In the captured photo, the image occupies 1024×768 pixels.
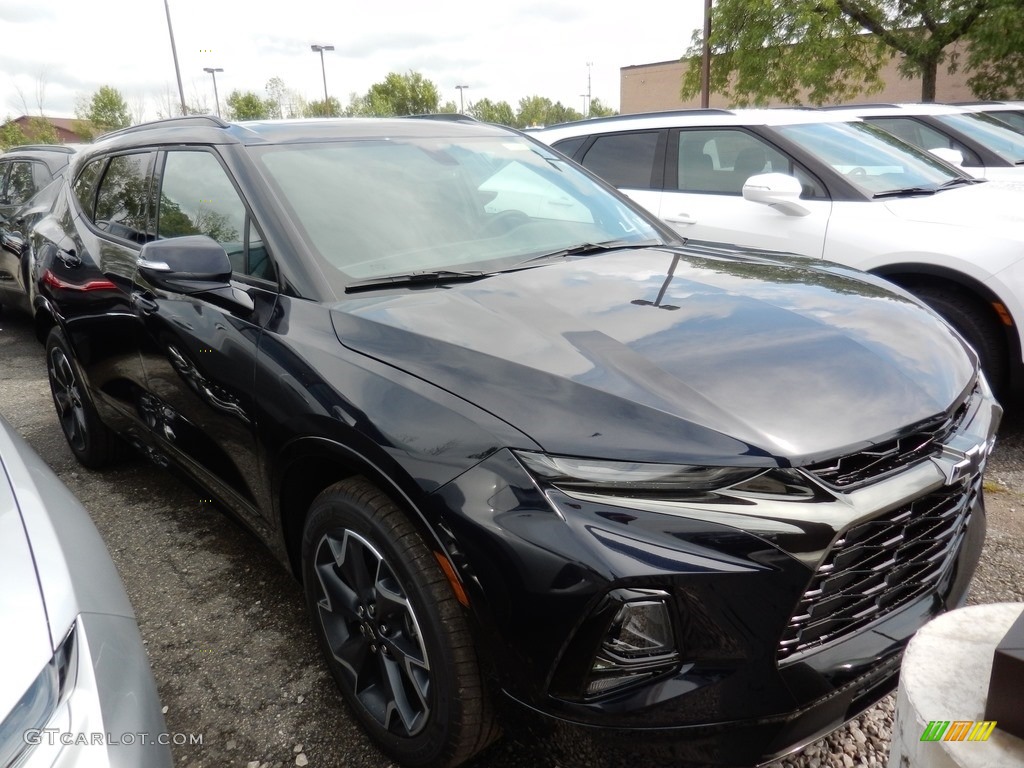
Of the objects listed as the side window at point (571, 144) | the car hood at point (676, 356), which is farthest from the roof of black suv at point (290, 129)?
the side window at point (571, 144)

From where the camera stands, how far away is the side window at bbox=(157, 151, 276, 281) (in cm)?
234

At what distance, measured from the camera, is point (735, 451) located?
1.45 metres

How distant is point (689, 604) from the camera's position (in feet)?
4.53

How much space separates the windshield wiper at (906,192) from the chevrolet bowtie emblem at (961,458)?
9.83 feet

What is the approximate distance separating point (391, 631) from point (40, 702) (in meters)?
0.80

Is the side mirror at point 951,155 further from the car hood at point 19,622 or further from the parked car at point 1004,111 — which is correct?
the car hood at point 19,622

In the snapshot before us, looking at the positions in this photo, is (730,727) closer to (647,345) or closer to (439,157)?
(647,345)

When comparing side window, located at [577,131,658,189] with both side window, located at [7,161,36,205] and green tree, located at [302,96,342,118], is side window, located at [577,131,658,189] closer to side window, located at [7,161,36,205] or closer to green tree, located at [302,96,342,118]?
side window, located at [7,161,36,205]

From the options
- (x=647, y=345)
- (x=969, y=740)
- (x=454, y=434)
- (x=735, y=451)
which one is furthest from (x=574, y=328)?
(x=969, y=740)

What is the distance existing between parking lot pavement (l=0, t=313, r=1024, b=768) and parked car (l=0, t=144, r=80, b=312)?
263 cm

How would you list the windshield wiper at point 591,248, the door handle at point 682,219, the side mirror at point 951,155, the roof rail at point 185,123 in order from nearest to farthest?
the windshield wiper at point 591,248 < the roof rail at point 185,123 < the door handle at point 682,219 < the side mirror at point 951,155

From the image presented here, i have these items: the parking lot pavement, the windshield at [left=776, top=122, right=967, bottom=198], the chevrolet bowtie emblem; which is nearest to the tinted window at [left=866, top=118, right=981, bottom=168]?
the windshield at [left=776, top=122, right=967, bottom=198]

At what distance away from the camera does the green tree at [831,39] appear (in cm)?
1641

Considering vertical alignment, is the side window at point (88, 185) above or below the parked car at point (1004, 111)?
below
